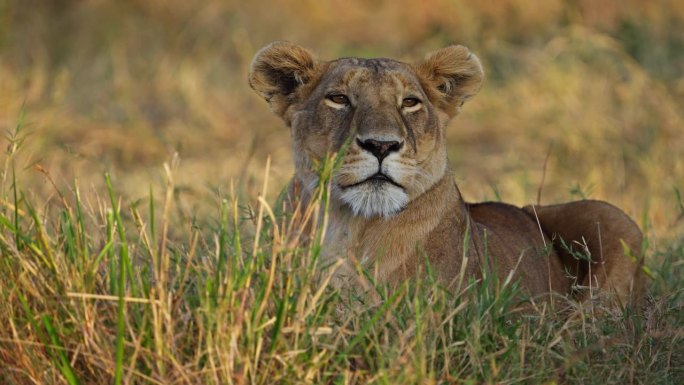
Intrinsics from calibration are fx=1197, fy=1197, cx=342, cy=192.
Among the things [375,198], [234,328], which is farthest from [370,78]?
[234,328]

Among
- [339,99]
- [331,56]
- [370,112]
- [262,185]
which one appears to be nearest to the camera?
[370,112]

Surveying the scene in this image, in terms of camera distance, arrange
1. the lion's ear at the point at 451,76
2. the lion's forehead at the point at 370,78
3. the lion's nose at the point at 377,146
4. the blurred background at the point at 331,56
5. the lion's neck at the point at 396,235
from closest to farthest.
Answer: the lion's nose at the point at 377,146 < the lion's neck at the point at 396,235 < the lion's forehead at the point at 370,78 < the lion's ear at the point at 451,76 < the blurred background at the point at 331,56

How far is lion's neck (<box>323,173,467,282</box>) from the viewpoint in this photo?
414 cm

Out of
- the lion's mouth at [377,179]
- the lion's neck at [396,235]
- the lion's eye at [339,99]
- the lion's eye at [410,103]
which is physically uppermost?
the lion's eye at [339,99]

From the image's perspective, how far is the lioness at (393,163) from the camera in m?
3.94

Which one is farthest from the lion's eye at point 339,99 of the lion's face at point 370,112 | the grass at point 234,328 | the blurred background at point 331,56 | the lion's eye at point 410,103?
the blurred background at point 331,56

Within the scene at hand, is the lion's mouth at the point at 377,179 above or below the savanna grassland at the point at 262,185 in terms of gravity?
above

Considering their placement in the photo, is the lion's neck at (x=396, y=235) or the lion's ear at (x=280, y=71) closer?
the lion's neck at (x=396, y=235)

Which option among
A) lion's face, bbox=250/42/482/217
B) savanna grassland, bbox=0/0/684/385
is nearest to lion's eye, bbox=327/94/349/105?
lion's face, bbox=250/42/482/217

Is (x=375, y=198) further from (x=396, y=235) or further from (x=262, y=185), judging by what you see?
(x=262, y=185)

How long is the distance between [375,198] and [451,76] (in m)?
0.95

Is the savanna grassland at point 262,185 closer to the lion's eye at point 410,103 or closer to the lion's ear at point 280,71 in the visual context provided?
the lion's ear at point 280,71

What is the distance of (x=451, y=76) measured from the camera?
4.69 metres

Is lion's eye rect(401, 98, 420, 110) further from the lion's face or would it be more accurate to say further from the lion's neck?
the lion's neck
